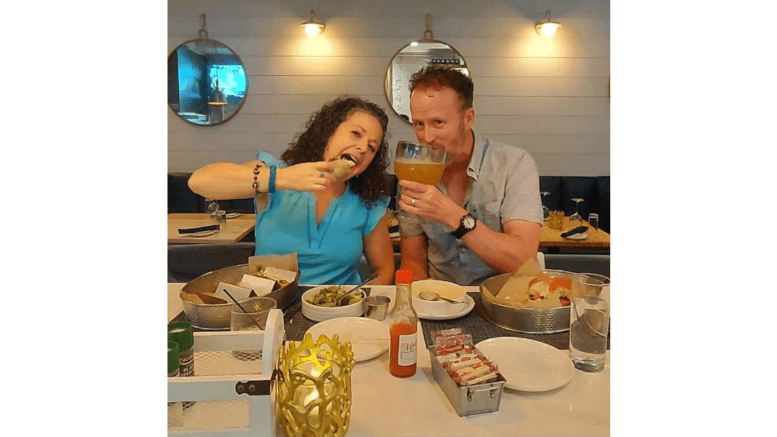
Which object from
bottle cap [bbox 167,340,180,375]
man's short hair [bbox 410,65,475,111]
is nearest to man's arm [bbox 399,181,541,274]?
man's short hair [bbox 410,65,475,111]

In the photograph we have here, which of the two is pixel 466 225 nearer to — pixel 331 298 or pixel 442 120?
pixel 442 120

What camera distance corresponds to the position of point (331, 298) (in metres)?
1.23

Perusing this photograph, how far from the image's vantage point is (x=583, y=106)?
2.05 metres

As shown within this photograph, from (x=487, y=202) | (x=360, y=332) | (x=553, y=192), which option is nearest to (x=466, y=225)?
(x=487, y=202)

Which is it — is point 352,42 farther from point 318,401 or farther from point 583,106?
point 318,401

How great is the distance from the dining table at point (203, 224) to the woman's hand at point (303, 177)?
1.21 feet

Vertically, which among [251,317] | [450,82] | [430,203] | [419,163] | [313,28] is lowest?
[251,317]

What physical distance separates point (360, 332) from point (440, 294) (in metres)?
0.29

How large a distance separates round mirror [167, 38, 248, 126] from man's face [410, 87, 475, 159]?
2.36 feet

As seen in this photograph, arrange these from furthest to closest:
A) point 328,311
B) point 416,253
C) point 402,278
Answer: point 416,253, point 328,311, point 402,278

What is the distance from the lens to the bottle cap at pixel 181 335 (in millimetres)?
725

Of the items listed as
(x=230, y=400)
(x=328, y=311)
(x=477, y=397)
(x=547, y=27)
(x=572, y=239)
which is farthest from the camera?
(x=572, y=239)
